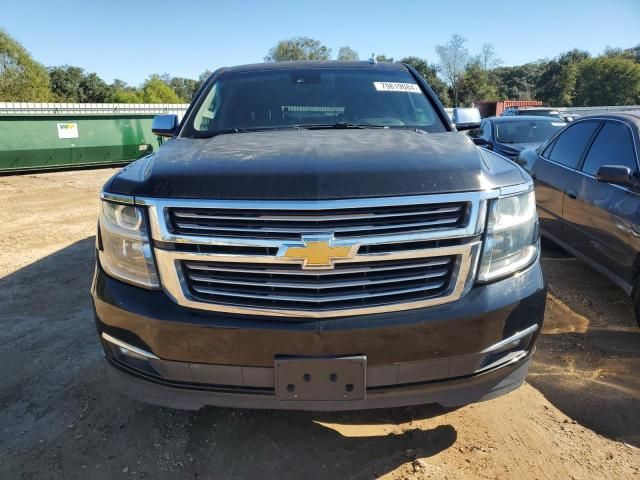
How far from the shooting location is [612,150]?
4.18 m

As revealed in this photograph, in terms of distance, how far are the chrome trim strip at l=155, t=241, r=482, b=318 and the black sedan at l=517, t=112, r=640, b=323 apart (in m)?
2.28

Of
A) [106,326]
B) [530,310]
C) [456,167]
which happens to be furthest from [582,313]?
[106,326]

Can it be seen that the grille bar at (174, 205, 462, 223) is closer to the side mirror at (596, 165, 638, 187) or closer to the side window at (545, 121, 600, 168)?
the side mirror at (596, 165, 638, 187)

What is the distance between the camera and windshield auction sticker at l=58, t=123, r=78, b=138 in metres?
13.7

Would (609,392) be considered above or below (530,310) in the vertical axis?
below

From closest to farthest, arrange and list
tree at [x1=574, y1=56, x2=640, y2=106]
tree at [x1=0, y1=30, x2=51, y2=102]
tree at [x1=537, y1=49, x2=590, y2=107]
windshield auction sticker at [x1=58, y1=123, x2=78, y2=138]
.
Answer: windshield auction sticker at [x1=58, y1=123, x2=78, y2=138] < tree at [x1=0, y1=30, x2=51, y2=102] < tree at [x1=574, y1=56, x2=640, y2=106] < tree at [x1=537, y1=49, x2=590, y2=107]

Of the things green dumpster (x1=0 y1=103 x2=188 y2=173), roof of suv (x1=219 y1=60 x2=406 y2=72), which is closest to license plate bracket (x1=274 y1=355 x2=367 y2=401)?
roof of suv (x1=219 y1=60 x2=406 y2=72)

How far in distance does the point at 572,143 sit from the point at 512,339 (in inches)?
145

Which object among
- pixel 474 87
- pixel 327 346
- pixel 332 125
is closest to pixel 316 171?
pixel 327 346

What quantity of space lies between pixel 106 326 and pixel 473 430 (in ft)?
6.11

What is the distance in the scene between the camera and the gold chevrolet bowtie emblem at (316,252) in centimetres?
181

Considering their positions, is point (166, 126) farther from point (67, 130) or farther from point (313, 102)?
point (67, 130)

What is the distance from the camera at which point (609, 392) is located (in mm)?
2832

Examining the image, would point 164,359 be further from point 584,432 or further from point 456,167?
point 584,432
